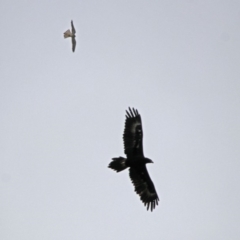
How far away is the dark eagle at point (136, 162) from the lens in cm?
2511

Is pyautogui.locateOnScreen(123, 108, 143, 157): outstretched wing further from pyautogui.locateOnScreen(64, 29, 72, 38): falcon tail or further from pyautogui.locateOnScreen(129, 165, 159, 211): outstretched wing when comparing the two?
pyautogui.locateOnScreen(64, 29, 72, 38): falcon tail

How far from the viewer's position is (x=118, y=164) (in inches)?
973

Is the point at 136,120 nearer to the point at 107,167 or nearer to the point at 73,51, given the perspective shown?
the point at 107,167

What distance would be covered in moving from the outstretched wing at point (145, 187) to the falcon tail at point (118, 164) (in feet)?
4.20

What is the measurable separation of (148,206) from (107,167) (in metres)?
3.14

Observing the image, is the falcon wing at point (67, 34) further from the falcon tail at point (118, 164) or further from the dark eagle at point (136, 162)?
the falcon tail at point (118, 164)

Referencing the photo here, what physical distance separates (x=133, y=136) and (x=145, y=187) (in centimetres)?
254

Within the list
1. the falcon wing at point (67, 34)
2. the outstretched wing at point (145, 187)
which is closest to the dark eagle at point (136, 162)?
the outstretched wing at point (145, 187)

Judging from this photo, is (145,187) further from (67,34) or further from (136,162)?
(67,34)

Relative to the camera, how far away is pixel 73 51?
2969cm

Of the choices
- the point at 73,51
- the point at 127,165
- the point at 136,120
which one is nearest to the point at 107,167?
the point at 127,165

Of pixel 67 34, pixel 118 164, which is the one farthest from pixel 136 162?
pixel 67 34

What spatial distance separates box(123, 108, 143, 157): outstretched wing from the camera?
2536cm

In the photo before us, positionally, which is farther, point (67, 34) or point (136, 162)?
point (67, 34)
